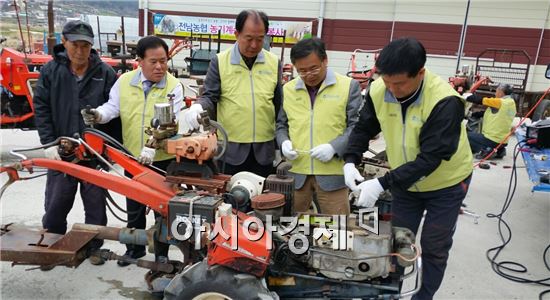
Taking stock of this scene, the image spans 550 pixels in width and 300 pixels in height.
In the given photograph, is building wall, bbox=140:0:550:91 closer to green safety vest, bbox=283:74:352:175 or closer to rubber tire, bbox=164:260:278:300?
green safety vest, bbox=283:74:352:175

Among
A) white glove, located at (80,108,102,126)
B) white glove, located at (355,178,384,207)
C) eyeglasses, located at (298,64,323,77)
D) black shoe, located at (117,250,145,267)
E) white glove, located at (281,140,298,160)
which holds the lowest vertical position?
black shoe, located at (117,250,145,267)

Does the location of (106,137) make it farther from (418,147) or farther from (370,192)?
(418,147)

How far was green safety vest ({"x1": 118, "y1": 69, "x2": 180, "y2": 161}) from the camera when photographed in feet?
8.37

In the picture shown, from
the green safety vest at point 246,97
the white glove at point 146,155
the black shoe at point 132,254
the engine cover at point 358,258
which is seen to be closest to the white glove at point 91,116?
the white glove at point 146,155

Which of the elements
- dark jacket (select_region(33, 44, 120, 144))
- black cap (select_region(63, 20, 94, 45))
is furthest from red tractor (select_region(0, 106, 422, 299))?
black cap (select_region(63, 20, 94, 45))

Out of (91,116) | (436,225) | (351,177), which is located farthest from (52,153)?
(436,225)

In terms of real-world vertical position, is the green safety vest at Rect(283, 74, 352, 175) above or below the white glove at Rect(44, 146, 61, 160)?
above

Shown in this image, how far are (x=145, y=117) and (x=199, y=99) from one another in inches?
13.3

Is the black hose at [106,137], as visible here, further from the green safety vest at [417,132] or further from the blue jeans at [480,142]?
the blue jeans at [480,142]

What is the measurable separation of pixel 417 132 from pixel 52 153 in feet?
6.02

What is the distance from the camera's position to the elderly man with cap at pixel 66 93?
2.58m

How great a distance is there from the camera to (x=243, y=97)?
2607 mm

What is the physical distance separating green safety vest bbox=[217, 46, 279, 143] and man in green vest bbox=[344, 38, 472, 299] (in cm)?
62

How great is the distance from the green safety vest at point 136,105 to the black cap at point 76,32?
32cm
